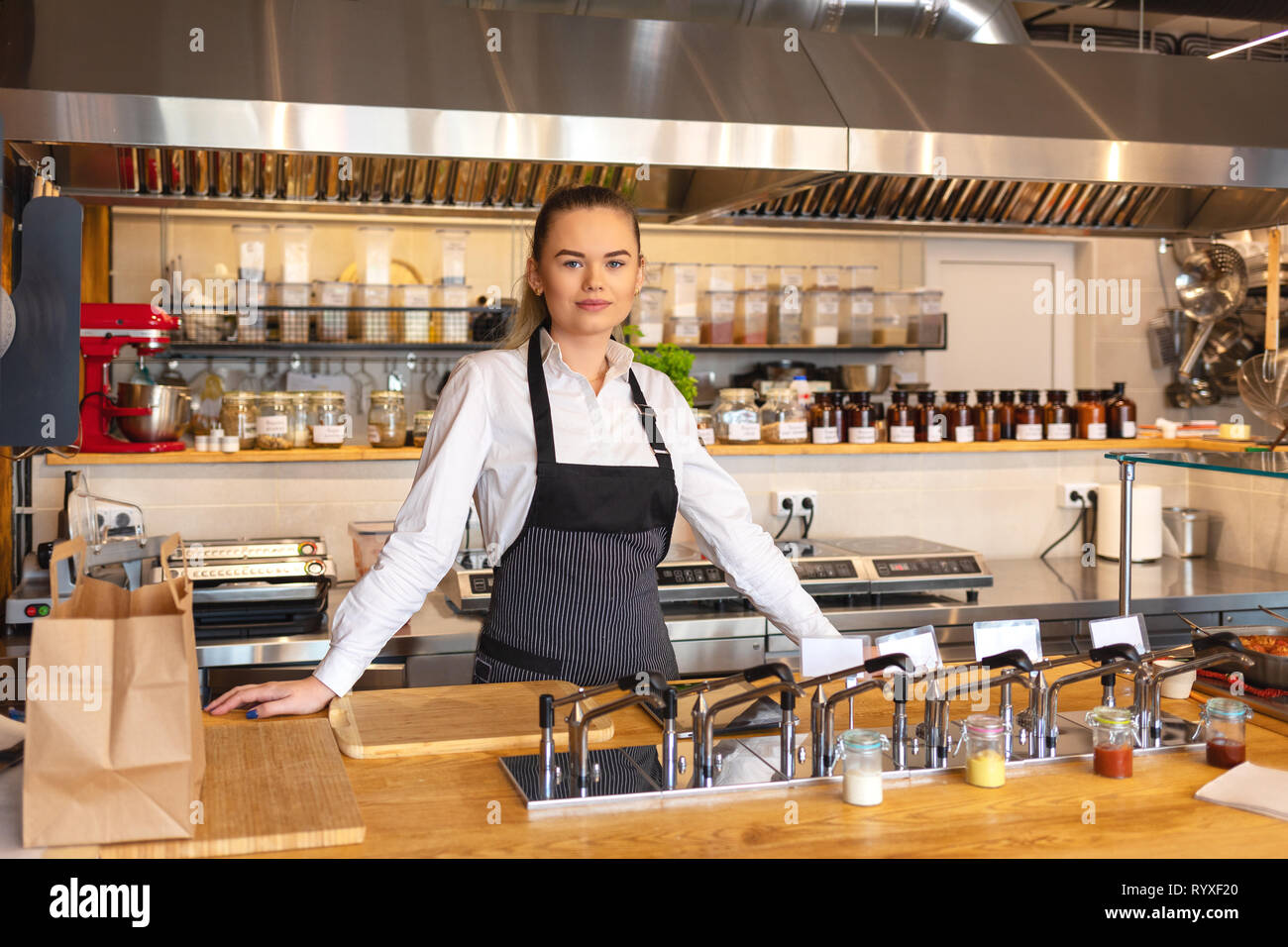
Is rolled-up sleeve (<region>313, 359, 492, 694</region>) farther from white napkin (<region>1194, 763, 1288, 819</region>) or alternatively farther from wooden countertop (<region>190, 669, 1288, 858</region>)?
white napkin (<region>1194, 763, 1288, 819</region>)

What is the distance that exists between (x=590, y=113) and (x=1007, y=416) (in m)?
1.99

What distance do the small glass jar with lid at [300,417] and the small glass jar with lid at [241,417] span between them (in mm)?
110

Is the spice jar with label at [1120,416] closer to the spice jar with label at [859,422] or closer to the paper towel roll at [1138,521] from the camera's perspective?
the paper towel roll at [1138,521]

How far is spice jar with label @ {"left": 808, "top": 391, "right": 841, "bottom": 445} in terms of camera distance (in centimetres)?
400

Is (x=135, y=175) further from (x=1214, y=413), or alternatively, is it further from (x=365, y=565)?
(x=1214, y=413)

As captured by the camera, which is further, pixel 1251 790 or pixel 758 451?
pixel 758 451

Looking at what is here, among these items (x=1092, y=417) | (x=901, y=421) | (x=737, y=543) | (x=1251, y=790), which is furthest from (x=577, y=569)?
(x=1092, y=417)

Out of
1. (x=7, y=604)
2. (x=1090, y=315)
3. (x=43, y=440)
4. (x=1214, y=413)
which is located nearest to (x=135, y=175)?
(x=7, y=604)


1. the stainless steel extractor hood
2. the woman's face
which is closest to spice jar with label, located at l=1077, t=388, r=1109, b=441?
the stainless steel extractor hood

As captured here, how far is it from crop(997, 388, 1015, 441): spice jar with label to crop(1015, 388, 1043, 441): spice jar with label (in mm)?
21

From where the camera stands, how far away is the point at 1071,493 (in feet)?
13.9

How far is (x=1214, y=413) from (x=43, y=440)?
677 centimetres

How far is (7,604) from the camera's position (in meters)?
2.90

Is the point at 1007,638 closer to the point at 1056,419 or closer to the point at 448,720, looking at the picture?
the point at 448,720
